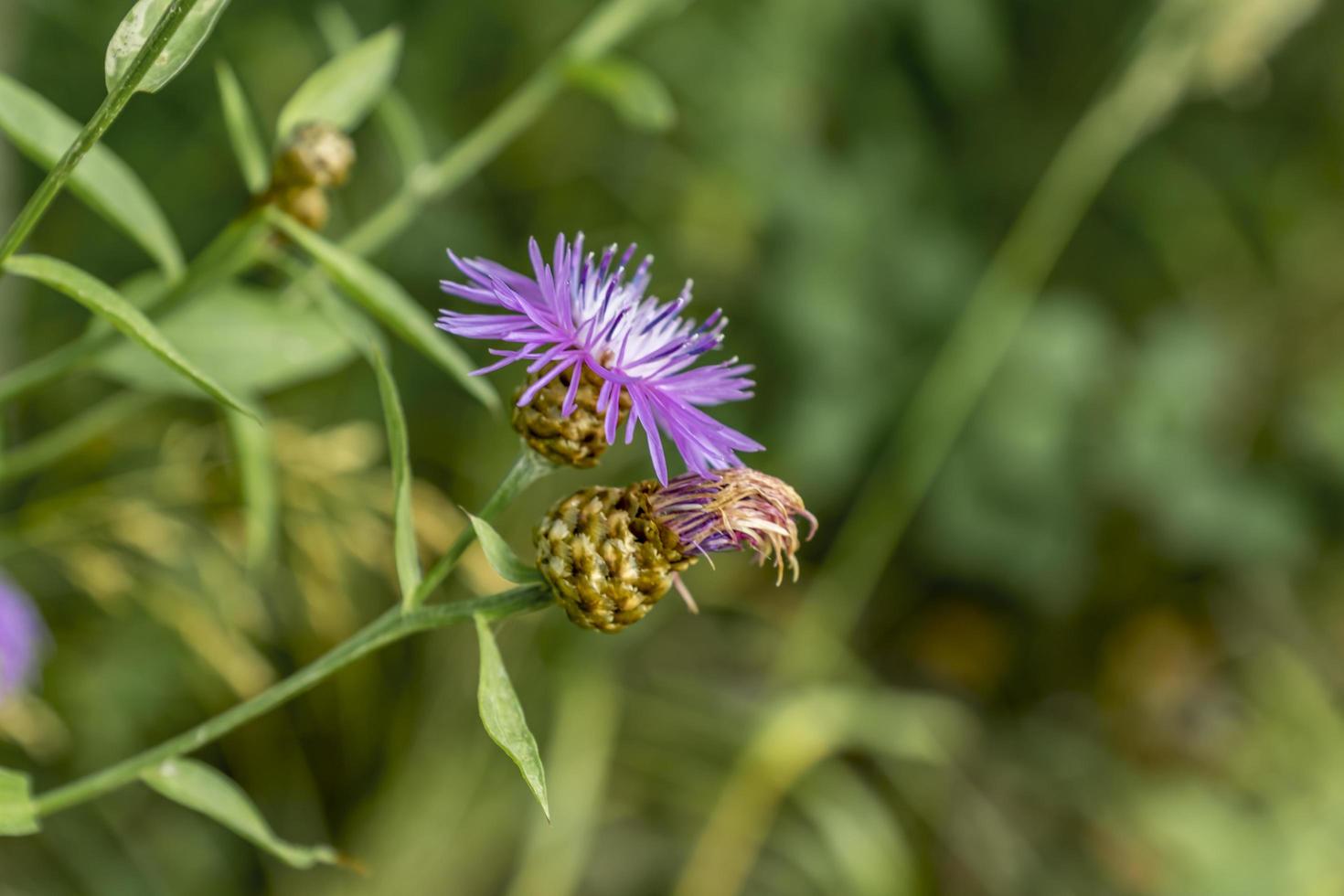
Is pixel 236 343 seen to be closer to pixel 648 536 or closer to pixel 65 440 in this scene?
pixel 65 440

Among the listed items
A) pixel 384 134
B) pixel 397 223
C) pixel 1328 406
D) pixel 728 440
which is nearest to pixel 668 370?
pixel 728 440

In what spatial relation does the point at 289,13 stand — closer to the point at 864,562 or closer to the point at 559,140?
the point at 559,140

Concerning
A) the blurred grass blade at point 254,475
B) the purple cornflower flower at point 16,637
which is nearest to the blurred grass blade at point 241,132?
the blurred grass blade at point 254,475

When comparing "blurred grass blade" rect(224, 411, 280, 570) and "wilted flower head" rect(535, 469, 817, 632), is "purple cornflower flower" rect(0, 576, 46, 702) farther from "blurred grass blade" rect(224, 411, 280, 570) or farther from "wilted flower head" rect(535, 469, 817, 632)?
"wilted flower head" rect(535, 469, 817, 632)

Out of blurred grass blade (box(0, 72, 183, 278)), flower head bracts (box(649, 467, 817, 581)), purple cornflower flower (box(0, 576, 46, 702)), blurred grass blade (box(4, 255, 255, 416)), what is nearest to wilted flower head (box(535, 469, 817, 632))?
flower head bracts (box(649, 467, 817, 581))

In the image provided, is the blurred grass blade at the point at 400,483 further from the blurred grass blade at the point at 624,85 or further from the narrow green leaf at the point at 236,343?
the blurred grass blade at the point at 624,85

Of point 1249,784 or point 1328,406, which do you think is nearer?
point 1249,784

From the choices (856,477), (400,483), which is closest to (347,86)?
(400,483)
